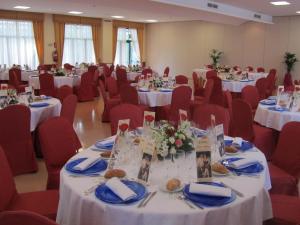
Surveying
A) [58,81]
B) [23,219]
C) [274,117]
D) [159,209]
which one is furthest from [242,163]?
[58,81]

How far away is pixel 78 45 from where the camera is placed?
16188mm

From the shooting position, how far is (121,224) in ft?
6.36

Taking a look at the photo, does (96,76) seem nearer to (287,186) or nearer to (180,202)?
(287,186)

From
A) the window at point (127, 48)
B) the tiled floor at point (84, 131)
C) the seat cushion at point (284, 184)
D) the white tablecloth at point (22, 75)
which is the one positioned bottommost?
the tiled floor at point (84, 131)

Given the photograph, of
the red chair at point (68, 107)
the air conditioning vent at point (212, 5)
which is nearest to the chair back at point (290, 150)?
the red chair at point (68, 107)

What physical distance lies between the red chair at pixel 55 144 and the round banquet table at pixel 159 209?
2.57 ft

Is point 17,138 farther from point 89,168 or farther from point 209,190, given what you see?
point 209,190

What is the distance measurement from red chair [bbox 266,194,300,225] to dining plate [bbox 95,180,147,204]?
104cm

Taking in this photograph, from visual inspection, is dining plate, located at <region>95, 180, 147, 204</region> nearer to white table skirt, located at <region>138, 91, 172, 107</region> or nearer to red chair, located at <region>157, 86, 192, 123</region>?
red chair, located at <region>157, 86, 192, 123</region>

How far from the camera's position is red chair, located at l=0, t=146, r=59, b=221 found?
246 cm

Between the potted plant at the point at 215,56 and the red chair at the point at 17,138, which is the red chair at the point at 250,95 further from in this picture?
the potted plant at the point at 215,56

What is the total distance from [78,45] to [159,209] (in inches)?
596

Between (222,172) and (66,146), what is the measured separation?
1.61 meters

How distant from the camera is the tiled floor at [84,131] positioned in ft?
14.3
